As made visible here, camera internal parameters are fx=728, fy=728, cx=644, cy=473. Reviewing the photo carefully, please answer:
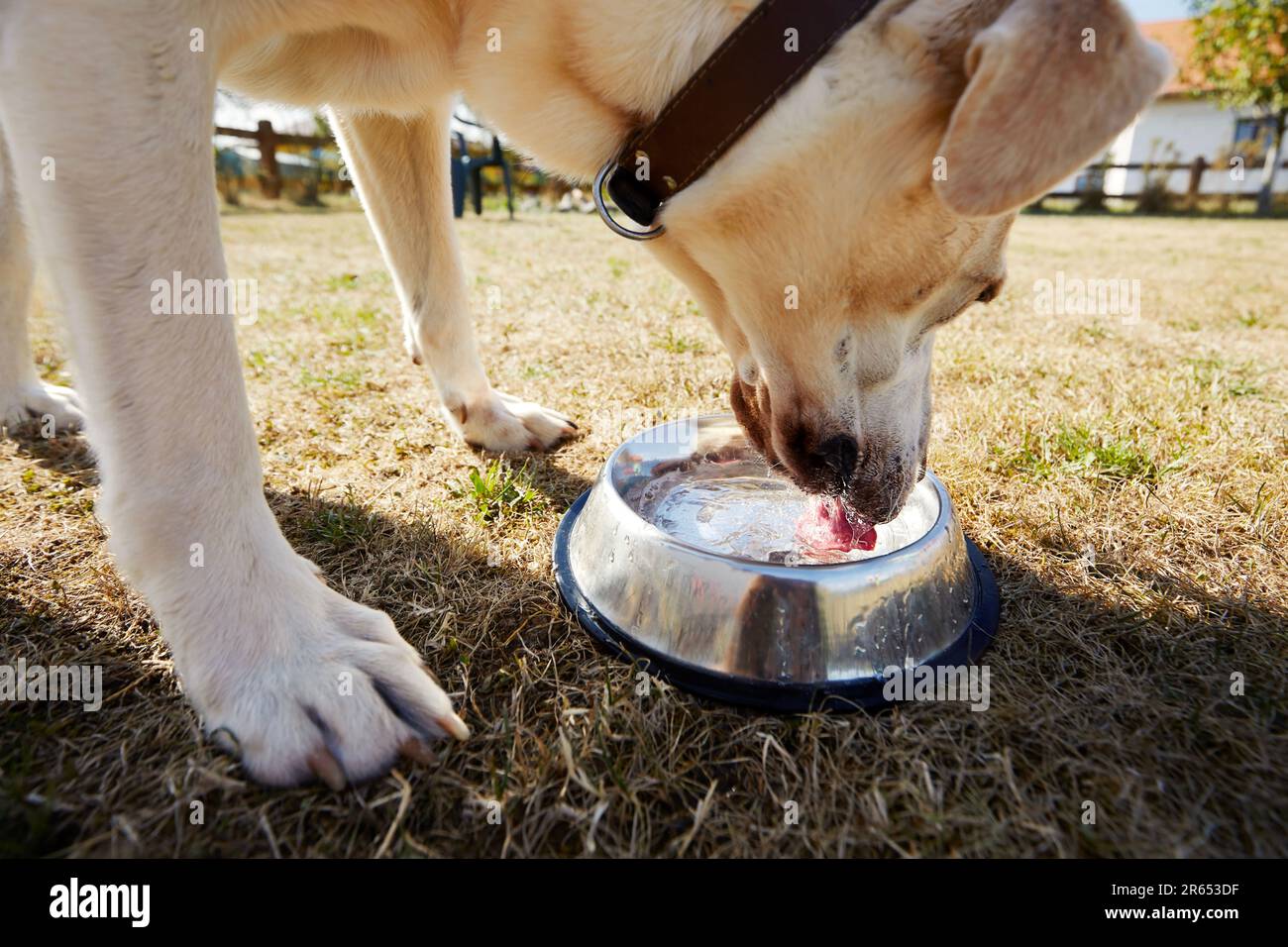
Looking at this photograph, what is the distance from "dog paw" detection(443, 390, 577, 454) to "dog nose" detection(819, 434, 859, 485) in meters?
1.21

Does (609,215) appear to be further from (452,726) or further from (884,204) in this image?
(452,726)

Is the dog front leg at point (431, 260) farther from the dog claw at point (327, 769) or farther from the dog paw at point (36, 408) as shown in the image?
the dog claw at point (327, 769)

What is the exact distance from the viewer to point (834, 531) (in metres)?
1.99

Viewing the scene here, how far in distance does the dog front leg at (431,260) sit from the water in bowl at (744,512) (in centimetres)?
70

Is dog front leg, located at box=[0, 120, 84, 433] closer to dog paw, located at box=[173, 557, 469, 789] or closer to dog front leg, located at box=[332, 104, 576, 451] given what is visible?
dog front leg, located at box=[332, 104, 576, 451]

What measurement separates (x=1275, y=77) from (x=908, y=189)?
87.2ft

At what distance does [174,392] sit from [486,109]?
1001 mm

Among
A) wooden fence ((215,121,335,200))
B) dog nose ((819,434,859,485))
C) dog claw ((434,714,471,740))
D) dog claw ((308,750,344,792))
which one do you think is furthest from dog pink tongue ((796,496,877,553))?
wooden fence ((215,121,335,200))

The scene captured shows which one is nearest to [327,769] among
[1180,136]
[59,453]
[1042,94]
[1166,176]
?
[1042,94]

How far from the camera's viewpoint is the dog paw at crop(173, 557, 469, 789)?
1.27 m

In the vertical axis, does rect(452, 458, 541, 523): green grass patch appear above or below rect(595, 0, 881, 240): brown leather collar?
below

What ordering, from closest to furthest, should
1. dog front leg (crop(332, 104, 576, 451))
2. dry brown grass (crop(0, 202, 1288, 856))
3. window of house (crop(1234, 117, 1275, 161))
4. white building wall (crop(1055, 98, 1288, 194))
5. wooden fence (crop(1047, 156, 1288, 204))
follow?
dry brown grass (crop(0, 202, 1288, 856)) < dog front leg (crop(332, 104, 576, 451)) < wooden fence (crop(1047, 156, 1288, 204)) < window of house (crop(1234, 117, 1275, 161)) < white building wall (crop(1055, 98, 1288, 194))
